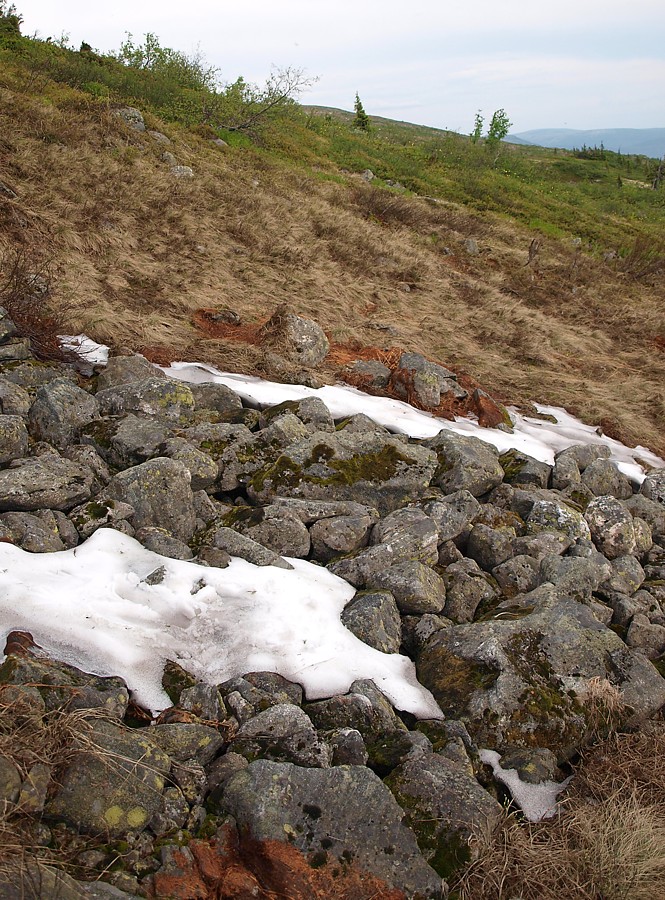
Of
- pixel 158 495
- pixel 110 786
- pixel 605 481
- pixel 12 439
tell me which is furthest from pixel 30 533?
pixel 605 481

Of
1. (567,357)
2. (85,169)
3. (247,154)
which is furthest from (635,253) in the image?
(85,169)

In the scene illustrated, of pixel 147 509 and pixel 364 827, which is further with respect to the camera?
pixel 147 509

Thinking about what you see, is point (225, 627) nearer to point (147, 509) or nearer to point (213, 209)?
point (147, 509)

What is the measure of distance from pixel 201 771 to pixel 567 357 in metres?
12.0

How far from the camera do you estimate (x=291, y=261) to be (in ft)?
41.5

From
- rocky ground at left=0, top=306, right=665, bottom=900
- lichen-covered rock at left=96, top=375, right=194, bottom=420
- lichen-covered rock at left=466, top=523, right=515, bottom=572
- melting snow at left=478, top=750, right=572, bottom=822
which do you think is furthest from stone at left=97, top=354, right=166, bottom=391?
melting snow at left=478, top=750, right=572, bottom=822

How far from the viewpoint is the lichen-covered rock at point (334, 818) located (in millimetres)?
2736

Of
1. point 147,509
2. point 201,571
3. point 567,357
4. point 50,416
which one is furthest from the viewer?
point 567,357

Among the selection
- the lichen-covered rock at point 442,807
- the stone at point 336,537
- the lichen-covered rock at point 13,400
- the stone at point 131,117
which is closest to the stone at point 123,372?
the lichen-covered rock at point 13,400

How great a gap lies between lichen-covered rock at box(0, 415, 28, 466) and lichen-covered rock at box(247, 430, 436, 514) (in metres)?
1.94

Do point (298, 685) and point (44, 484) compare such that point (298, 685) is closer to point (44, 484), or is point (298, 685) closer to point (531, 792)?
point (531, 792)

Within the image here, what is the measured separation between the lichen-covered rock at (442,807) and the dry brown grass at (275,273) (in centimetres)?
595

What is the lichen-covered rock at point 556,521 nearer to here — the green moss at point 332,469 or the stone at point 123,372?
the green moss at point 332,469

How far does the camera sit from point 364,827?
283cm
